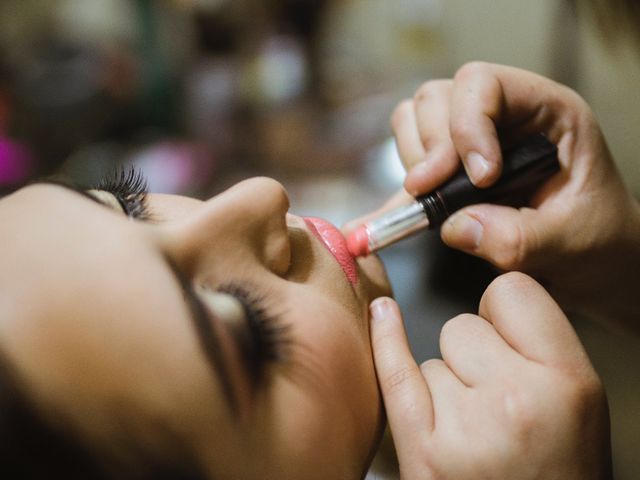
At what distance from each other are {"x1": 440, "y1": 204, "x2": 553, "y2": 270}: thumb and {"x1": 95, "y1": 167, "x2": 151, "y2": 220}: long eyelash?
1.01 ft

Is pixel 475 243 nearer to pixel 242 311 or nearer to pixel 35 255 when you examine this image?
pixel 242 311

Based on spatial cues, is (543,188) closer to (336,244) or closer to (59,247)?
(336,244)

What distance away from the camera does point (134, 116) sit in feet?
5.22

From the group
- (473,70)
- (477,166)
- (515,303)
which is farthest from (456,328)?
(473,70)

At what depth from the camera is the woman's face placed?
41 centimetres

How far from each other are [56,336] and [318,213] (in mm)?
733

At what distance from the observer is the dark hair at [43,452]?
Result: 0.40 metres

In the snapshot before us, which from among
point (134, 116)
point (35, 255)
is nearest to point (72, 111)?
point (134, 116)

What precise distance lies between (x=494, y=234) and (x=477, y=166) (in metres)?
0.07

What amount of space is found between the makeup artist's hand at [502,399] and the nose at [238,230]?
0.42 ft

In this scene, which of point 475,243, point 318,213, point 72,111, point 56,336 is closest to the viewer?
point 56,336

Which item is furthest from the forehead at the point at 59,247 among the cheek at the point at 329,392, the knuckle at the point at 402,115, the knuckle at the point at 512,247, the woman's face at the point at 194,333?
the knuckle at the point at 402,115

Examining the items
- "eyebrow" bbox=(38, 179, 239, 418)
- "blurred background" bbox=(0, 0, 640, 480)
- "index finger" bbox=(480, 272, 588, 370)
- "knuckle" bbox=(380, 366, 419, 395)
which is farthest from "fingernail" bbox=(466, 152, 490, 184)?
"blurred background" bbox=(0, 0, 640, 480)

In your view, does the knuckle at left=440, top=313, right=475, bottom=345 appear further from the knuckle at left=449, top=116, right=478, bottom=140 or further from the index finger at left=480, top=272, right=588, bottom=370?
the knuckle at left=449, top=116, right=478, bottom=140
